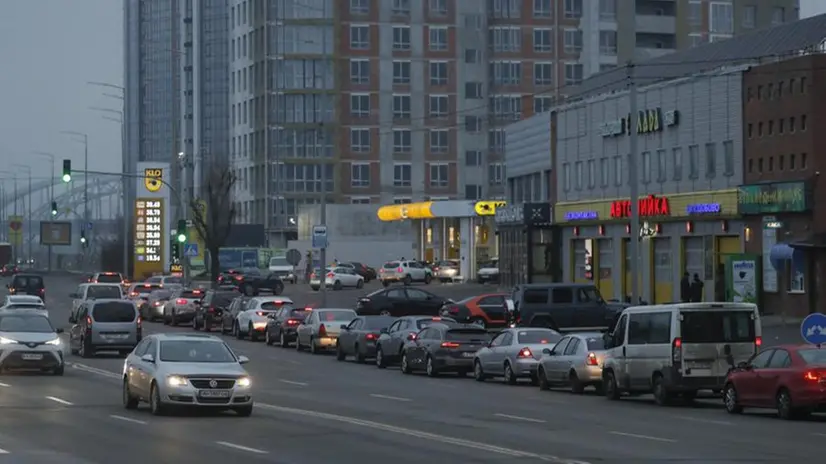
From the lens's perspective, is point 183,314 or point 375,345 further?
point 183,314

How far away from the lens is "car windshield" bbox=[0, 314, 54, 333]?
4147 centimetres

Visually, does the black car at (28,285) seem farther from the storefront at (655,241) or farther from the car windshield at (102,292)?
the storefront at (655,241)

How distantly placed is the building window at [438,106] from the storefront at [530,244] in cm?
5228

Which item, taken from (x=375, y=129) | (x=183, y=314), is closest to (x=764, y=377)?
(x=183, y=314)

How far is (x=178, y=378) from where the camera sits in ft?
92.4

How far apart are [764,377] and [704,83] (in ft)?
123

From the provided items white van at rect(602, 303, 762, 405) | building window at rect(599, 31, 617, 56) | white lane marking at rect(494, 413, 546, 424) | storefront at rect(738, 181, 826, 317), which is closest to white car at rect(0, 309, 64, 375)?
white van at rect(602, 303, 762, 405)

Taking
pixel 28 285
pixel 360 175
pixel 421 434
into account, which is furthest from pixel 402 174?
pixel 421 434

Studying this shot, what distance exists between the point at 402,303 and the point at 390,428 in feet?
134

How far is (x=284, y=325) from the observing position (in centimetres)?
5956

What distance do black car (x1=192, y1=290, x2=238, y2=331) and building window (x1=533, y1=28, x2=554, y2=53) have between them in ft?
250

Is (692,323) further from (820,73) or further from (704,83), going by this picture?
(704,83)

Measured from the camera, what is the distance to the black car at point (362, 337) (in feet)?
166

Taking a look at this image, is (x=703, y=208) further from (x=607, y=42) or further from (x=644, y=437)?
(x=607, y=42)
